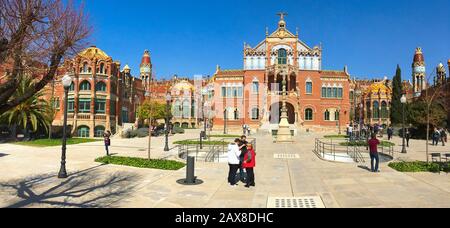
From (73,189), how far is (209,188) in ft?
14.0

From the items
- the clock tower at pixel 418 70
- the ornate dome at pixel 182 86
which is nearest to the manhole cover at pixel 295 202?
the ornate dome at pixel 182 86

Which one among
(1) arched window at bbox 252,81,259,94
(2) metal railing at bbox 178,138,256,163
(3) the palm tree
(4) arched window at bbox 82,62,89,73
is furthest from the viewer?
(1) arched window at bbox 252,81,259,94

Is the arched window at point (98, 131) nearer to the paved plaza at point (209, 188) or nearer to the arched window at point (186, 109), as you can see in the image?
the paved plaza at point (209, 188)

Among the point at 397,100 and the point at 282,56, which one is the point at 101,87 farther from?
the point at 397,100

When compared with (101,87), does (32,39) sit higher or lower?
lower

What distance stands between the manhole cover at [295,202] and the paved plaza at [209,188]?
0.21 meters

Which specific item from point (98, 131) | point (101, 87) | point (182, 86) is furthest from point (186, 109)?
point (98, 131)

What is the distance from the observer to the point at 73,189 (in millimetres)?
10344

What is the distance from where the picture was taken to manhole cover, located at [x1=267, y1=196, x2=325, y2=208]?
859cm

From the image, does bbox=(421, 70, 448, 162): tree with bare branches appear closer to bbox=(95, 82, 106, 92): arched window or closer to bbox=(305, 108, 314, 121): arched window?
bbox=(305, 108, 314, 121): arched window

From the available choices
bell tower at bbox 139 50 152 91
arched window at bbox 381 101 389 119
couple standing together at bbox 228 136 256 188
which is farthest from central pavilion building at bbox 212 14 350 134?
couple standing together at bbox 228 136 256 188

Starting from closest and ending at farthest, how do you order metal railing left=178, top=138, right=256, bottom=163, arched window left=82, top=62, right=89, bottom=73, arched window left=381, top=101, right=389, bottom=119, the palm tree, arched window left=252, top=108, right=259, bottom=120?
metal railing left=178, top=138, right=256, bottom=163, the palm tree, arched window left=82, top=62, right=89, bottom=73, arched window left=252, top=108, right=259, bottom=120, arched window left=381, top=101, right=389, bottom=119

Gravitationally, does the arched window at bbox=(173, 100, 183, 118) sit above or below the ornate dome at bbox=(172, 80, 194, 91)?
below
